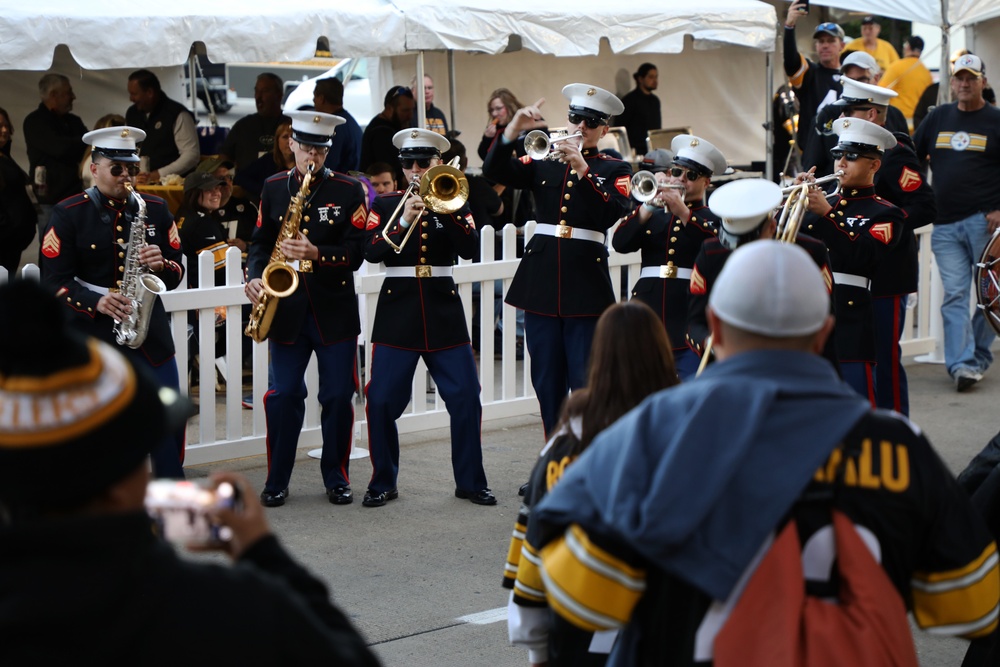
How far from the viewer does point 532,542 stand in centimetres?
305

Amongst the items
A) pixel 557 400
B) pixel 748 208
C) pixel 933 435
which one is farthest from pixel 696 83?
pixel 748 208

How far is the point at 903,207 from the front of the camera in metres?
7.23

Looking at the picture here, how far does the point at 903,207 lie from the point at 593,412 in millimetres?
4563

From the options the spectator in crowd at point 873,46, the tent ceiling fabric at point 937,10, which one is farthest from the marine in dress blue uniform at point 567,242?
the spectator in crowd at point 873,46

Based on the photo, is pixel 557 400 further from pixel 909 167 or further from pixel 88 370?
pixel 88 370

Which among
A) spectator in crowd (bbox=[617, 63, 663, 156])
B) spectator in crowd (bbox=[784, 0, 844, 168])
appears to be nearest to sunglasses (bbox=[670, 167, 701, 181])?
spectator in crowd (bbox=[784, 0, 844, 168])

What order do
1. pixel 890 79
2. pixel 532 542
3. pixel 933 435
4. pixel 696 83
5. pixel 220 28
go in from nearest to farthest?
pixel 532 542 → pixel 933 435 → pixel 220 28 → pixel 890 79 → pixel 696 83

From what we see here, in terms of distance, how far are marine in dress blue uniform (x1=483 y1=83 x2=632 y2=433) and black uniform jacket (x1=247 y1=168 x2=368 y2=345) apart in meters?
→ 0.76

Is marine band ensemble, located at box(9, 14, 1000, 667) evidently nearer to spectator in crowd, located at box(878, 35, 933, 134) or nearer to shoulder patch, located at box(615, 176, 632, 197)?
shoulder patch, located at box(615, 176, 632, 197)

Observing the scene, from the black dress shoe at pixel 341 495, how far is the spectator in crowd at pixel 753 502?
13.9 feet

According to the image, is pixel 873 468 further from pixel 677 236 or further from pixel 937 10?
pixel 937 10

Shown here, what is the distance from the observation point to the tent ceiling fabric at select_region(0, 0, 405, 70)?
29.6ft

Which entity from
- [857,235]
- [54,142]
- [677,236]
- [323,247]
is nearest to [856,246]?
[857,235]

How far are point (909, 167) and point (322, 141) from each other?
10.5 feet
